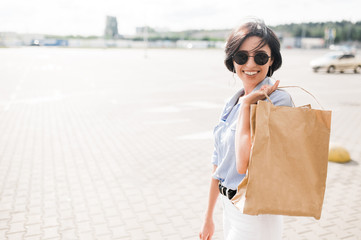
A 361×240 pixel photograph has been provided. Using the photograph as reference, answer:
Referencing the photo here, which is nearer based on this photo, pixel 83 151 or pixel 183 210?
pixel 183 210

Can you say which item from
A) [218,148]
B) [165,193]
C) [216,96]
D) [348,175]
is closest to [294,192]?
[218,148]

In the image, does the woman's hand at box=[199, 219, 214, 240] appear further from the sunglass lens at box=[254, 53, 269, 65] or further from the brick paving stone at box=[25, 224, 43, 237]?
the brick paving stone at box=[25, 224, 43, 237]

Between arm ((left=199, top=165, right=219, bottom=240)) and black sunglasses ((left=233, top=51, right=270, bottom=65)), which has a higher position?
black sunglasses ((left=233, top=51, right=270, bottom=65))

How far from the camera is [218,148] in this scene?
1966 mm

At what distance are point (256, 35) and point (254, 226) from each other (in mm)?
1006

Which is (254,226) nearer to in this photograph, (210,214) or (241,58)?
(210,214)

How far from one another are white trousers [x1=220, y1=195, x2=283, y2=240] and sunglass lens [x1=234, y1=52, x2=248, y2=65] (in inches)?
31.6

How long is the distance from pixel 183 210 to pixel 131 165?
1813 millimetres

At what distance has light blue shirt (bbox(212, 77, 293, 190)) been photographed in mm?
1731

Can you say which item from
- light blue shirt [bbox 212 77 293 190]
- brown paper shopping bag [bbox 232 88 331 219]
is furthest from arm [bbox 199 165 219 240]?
brown paper shopping bag [bbox 232 88 331 219]

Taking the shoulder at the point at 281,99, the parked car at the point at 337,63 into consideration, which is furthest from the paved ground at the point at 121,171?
the parked car at the point at 337,63

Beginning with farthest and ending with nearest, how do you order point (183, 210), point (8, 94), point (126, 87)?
point (126, 87) → point (8, 94) → point (183, 210)

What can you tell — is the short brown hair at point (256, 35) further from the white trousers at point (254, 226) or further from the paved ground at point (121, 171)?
the white trousers at point (254, 226)

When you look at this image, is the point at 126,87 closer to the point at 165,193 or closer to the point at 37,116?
the point at 37,116
